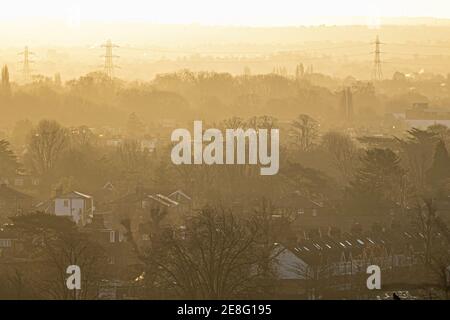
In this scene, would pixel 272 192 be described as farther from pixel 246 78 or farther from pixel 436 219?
pixel 246 78

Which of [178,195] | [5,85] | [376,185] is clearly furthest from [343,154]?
[5,85]

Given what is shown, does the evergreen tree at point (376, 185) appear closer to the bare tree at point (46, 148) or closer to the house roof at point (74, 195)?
the house roof at point (74, 195)

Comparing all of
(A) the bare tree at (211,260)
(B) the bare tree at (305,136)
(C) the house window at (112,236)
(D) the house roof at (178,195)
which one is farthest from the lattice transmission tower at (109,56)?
(A) the bare tree at (211,260)

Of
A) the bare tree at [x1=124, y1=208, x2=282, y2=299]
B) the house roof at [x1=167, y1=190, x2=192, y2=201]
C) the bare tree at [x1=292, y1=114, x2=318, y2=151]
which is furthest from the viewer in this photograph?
the bare tree at [x1=292, y1=114, x2=318, y2=151]

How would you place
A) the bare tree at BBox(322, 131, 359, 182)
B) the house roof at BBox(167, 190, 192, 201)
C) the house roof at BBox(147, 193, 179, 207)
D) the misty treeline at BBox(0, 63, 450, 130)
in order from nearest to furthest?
the house roof at BBox(147, 193, 179, 207)
the house roof at BBox(167, 190, 192, 201)
the bare tree at BBox(322, 131, 359, 182)
the misty treeline at BBox(0, 63, 450, 130)

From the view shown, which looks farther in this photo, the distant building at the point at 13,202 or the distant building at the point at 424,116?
the distant building at the point at 424,116

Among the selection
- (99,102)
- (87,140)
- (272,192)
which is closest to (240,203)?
(272,192)

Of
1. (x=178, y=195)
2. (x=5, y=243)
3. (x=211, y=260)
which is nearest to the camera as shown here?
(x=211, y=260)

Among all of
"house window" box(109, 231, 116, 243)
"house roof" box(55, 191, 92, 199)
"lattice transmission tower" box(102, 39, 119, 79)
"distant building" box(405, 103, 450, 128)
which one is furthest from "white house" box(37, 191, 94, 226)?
"distant building" box(405, 103, 450, 128)

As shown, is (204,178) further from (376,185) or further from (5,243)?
(5,243)

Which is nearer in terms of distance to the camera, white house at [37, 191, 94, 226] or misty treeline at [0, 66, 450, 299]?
misty treeline at [0, 66, 450, 299]

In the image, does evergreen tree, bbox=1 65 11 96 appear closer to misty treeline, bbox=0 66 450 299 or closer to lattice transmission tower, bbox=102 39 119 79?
misty treeline, bbox=0 66 450 299
